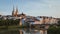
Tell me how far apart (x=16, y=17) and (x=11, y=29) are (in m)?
0.24

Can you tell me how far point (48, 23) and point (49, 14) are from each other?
0.56 ft

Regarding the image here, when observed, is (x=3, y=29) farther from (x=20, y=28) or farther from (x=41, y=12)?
(x=41, y=12)

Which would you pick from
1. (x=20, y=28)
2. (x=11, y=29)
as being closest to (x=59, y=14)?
(x=20, y=28)

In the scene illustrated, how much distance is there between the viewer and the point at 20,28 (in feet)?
8.34

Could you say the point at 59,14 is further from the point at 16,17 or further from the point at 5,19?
the point at 5,19

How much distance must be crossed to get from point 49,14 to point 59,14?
19 centimetres

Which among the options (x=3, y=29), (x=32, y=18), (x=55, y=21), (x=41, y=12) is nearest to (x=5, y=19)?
(x=3, y=29)

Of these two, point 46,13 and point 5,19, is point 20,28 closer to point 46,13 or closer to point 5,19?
point 5,19

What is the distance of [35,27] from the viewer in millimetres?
2574

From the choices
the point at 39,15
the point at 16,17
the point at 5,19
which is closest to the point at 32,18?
the point at 39,15

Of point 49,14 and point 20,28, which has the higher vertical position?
point 49,14

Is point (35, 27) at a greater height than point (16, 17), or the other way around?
point (16, 17)

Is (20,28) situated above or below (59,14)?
below

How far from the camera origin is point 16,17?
8.35 feet
